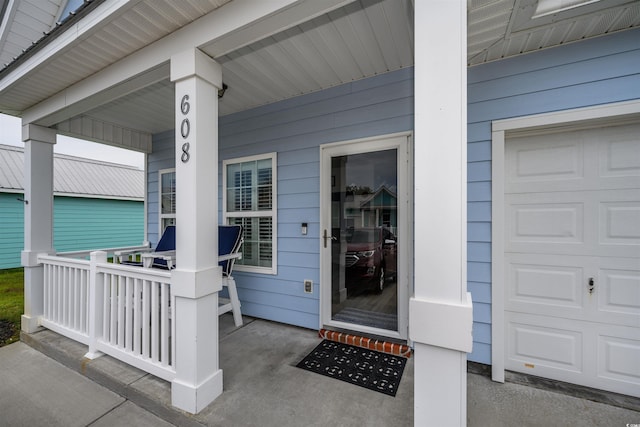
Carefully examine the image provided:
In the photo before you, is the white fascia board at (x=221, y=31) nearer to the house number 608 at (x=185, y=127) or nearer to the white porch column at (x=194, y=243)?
the white porch column at (x=194, y=243)

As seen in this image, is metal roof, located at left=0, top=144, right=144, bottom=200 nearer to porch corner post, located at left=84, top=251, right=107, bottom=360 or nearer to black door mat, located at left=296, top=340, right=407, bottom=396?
porch corner post, located at left=84, top=251, right=107, bottom=360

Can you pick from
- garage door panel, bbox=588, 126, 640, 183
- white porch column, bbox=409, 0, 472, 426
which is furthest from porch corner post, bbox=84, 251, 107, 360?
garage door panel, bbox=588, 126, 640, 183

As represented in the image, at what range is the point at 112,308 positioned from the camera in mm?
2195

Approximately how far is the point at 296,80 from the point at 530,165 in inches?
87.6

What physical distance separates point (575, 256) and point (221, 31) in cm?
291

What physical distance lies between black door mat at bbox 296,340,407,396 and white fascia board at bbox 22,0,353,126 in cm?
244

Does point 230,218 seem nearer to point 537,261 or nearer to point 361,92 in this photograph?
point 361,92

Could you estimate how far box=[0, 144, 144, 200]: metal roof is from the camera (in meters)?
7.41

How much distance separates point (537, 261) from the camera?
2047 mm

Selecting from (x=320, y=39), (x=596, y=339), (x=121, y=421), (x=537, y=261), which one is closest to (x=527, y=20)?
(x=320, y=39)

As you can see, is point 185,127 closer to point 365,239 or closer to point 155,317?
point 155,317

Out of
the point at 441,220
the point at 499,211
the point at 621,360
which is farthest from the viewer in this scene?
the point at 499,211

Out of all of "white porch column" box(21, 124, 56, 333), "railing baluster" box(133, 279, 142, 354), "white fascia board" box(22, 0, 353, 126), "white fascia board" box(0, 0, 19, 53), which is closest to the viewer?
"white fascia board" box(22, 0, 353, 126)

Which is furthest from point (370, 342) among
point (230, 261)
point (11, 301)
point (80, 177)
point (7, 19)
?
point (80, 177)
